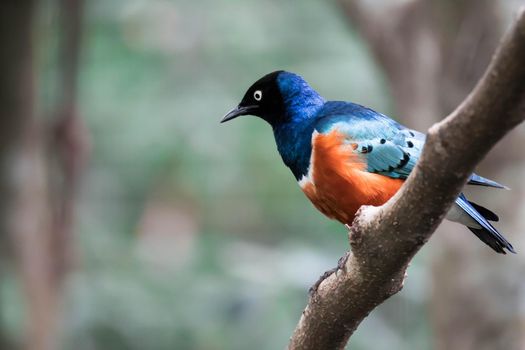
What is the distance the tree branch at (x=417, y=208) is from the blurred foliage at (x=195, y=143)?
439 cm

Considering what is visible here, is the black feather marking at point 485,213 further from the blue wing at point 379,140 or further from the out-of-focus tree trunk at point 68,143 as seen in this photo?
the out-of-focus tree trunk at point 68,143

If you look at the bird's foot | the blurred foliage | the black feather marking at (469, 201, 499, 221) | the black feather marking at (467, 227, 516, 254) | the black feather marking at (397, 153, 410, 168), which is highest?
the blurred foliage

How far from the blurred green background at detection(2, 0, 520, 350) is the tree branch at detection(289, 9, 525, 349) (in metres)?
4.38

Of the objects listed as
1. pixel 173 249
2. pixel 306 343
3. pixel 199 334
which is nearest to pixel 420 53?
pixel 199 334

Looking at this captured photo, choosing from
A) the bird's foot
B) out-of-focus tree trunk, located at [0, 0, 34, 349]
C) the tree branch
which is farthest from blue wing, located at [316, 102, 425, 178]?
out-of-focus tree trunk, located at [0, 0, 34, 349]

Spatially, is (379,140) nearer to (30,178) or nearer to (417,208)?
(417,208)

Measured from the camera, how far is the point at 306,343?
9.71 feet

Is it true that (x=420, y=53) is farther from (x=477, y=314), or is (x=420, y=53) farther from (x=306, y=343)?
(x=306, y=343)

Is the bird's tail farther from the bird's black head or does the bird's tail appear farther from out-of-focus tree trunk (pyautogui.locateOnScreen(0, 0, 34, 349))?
out-of-focus tree trunk (pyautogui.locateOnScreen(0, 0, 34, 349))

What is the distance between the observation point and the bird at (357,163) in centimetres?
354

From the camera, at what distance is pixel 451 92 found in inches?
227

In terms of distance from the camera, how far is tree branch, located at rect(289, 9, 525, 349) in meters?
1.90

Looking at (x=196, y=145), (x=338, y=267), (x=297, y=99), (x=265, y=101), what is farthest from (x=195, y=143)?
(x=338, y=267)

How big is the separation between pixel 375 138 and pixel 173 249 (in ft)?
17.6
